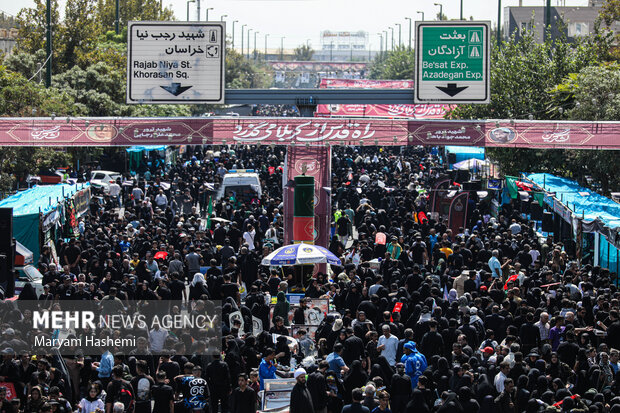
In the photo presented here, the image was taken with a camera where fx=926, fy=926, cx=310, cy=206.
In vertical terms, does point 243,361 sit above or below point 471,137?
below

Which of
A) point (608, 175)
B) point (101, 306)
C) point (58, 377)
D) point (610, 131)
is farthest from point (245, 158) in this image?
point (58, 377)

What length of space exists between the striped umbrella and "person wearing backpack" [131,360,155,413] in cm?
598

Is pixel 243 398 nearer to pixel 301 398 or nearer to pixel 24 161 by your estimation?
pixel 301 398

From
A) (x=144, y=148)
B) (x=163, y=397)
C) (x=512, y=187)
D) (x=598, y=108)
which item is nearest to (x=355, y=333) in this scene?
(x=163, y=397)

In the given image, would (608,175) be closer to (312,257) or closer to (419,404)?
(312,257)

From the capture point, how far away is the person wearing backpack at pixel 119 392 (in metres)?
10.5

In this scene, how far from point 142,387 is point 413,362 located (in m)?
3.40

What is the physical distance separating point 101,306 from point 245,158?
96.2ft

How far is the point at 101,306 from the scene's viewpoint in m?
13.9

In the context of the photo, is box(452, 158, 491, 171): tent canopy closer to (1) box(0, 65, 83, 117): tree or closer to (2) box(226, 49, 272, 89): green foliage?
(1) box(0, 65, 83, 117): tree

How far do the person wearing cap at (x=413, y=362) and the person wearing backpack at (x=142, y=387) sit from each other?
10.6 ft

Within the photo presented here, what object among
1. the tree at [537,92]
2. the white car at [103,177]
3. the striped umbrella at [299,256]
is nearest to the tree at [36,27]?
the white car at [103,177]

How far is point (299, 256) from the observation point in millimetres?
16625

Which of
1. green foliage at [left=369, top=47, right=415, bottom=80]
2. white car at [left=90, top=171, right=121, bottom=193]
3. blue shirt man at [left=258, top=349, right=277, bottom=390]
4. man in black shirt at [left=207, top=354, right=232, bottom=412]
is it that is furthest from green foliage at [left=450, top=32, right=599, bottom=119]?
green foliage at [left=369, top=47, right=415, bottom=80]
